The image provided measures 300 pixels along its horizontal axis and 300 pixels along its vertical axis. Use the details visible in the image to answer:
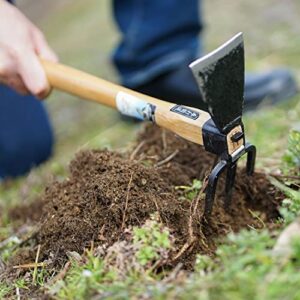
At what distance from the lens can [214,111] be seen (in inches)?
64.7

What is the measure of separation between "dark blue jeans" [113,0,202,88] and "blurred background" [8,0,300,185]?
386mm

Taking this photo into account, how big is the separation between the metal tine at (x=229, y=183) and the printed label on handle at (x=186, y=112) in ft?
0.60

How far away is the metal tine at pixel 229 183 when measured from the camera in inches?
72.4

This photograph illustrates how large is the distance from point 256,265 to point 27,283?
2.43 ft

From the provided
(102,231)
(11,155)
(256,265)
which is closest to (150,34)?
(11,155)

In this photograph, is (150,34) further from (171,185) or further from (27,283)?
(27,283)

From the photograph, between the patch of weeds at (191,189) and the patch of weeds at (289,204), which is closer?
the patch of weeds at (289,204)

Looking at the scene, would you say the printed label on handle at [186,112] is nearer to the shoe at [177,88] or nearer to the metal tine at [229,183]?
the metal tine at [229,183]

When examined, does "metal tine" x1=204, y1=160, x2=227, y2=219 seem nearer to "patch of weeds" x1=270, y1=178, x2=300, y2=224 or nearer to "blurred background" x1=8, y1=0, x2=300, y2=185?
"patch of weeds" x1=270, y1=178, x2=300, y2=224

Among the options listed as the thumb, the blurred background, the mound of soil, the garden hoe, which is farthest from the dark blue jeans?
the mound of soil

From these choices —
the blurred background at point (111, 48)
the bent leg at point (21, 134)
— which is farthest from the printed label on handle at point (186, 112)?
the bent leg at point (21, 134)

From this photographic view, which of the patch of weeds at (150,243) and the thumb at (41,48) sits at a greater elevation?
the thumb at (41,48)

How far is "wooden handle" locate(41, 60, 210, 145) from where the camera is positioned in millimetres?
1837

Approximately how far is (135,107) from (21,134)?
182 cm
